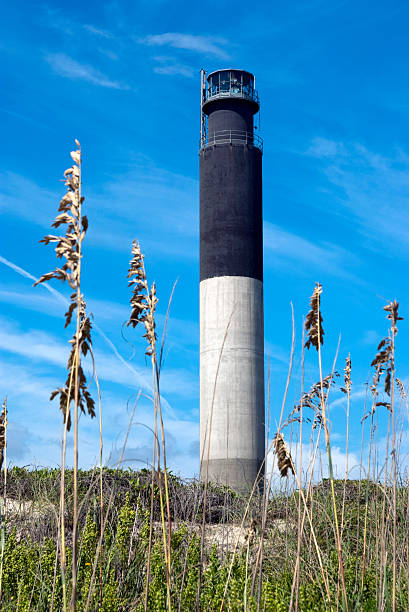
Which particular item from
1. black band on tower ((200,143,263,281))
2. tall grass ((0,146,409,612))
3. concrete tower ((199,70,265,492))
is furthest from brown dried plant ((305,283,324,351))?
black band on tower ((200,143,263,281))

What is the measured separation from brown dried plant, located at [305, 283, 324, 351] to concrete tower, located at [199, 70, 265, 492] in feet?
49.1

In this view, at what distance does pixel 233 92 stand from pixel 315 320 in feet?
62.0

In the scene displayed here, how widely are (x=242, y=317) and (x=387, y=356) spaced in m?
16.0

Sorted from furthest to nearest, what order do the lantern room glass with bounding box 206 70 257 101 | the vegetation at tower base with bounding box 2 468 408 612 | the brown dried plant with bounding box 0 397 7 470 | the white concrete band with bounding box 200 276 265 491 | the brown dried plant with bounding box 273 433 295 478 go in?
the lantern room glass with bounding box 206 70 257 101, the white concrete band with bounding box 200 276 265 491, the vegetation at tower base with bounding box 2 468 408 612, the brown dried plant with bounding box 0 397 7 470, the brown dried plant with bounding box 273 433 295 478

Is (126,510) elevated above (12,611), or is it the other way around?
(126,510)

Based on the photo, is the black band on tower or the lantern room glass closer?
the black band on tower

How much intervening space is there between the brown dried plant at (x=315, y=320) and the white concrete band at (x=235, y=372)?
49.6 feet

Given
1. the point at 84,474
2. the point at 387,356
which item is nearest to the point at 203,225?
the point at 84,474

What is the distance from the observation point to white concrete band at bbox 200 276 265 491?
18.2 meters

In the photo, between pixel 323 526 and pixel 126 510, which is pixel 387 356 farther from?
pixel 323 526

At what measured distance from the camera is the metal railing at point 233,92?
20672 millimetres

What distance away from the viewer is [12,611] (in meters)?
4.78

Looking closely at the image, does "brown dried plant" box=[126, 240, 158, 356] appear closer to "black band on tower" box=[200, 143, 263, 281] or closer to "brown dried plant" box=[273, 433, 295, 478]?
"brown dried plant" box=[273, 433, 295, 478]

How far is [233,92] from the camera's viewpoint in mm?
20734
